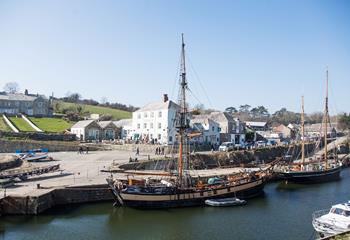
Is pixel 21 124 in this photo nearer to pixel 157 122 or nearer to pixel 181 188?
pixel 157 122

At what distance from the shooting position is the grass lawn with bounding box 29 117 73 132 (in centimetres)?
7764

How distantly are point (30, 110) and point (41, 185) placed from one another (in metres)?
68.9

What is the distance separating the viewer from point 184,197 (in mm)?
33625

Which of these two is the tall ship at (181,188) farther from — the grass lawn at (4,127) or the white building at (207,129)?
the grass lawn at (4,127)

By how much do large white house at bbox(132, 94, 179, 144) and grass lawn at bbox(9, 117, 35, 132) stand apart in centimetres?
2146

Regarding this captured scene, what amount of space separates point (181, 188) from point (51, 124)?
57710mm

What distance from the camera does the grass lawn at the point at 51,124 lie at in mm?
77644

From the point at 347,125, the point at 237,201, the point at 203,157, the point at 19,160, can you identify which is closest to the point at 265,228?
the point at 237,201

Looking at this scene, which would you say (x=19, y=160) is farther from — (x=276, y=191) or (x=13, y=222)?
(x=276, y=191)

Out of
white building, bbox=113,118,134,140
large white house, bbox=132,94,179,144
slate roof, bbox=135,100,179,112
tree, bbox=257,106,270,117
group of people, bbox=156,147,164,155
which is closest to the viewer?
group of people, bbox=156,147,164,155

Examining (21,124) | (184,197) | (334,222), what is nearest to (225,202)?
(184,197)

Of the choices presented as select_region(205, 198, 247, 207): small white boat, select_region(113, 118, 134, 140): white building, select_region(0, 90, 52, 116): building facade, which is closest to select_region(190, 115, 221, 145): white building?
select_region(113, 118, 134, 140): white building

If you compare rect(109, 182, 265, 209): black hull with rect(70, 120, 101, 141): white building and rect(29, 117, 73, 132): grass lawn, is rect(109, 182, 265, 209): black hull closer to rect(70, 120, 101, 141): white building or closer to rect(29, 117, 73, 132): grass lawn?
rect(70, 120, 101, 141): white building

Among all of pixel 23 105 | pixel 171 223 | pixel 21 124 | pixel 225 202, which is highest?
pixel 23 105
